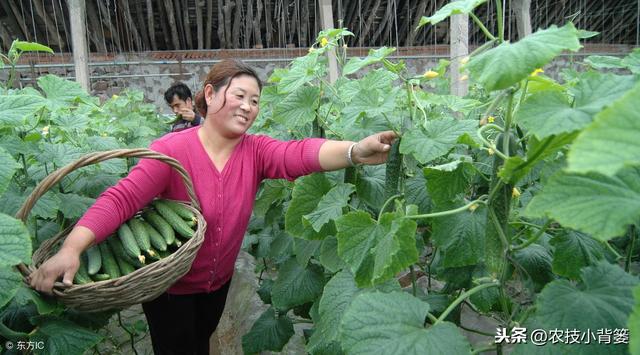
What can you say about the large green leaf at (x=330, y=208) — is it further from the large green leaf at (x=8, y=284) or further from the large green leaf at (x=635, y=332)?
the large green leaf at (x=635, y=332)

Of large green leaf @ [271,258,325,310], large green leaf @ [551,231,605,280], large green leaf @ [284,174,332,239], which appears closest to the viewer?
large green leaf @ [551,231,605,280]

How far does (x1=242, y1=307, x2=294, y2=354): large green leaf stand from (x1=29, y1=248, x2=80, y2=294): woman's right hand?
96 cm

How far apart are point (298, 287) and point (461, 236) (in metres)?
0.74

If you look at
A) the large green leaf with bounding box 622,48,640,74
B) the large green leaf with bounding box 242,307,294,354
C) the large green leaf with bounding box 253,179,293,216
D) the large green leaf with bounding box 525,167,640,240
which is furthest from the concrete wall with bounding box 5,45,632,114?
the large green leaf with bounding box 525,167,640,240

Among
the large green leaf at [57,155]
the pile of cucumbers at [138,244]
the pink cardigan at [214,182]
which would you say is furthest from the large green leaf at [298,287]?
the large green leaf at [57,155]

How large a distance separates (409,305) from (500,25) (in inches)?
21.3

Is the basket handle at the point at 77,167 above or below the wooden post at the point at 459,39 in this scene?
below

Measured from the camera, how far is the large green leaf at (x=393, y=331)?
856 millimetres

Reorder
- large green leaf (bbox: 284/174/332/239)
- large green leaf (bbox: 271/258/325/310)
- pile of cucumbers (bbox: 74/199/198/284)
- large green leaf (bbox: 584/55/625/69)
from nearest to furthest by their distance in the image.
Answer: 1. large green leaf (bbox: 584/55/625/69)
2. pile of cucumbers (bbox: 74/199/198/284)
3. large green leaf (bbox: 284/174/332/239)
4. large green leaf (bbox: 271/258/325/310)

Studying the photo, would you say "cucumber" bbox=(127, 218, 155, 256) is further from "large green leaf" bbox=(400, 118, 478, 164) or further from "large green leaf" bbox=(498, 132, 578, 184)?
"large green leaf" bbox=(498, 132, 578, 184)

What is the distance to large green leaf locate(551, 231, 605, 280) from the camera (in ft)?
3.59

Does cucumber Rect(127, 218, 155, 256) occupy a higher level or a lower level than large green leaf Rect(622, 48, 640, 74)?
lower

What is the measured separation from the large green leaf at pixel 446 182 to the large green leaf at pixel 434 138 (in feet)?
0.15

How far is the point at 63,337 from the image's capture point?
1.52 meters
